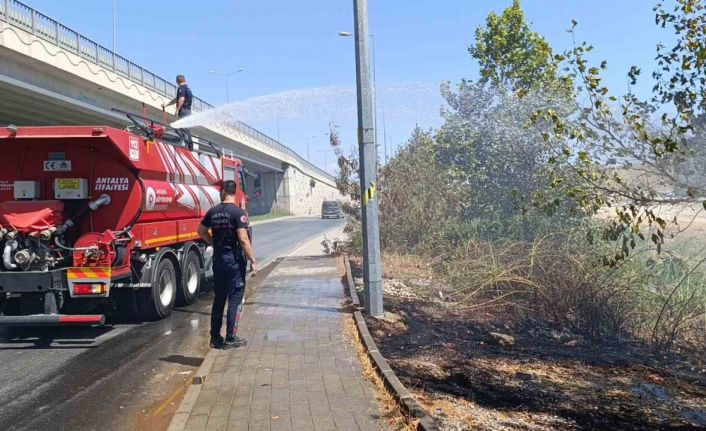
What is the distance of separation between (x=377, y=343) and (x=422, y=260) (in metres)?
7.22

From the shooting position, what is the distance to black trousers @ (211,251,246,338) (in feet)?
21.0

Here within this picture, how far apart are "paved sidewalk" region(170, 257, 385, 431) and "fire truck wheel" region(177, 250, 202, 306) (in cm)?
179

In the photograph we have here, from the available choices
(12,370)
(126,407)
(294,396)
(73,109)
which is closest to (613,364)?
(294,396)

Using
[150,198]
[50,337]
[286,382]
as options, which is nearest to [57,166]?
[150,198]

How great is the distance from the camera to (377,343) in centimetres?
686

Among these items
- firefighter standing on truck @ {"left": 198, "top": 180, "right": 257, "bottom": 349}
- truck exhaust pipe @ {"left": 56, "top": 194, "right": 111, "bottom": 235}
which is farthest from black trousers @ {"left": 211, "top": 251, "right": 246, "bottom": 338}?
truck exhaust pipe @ {"left": 56, "top": 194, "right": 111, "bottom": 235}

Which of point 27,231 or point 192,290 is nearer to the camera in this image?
point 27,231

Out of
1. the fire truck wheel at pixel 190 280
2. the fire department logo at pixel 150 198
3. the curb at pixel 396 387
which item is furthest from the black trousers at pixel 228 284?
the fire truck wheel at pixel 190 280

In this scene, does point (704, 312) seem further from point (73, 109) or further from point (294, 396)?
point (73, 109)

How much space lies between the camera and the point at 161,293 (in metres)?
8.91

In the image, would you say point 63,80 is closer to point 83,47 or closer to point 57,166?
point 83,47

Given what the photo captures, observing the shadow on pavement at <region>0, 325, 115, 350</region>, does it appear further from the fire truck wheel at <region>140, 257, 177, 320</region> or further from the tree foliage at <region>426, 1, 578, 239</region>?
the tree foliage at <region>426, 1, 578, 239</region>

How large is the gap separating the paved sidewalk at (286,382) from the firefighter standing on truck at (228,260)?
0.82 feet

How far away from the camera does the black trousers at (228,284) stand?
21.0 feet
